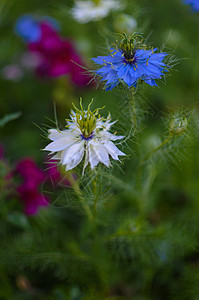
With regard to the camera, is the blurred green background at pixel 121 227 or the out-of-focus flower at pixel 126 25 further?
the out-of-focus flower at pixel 126 25

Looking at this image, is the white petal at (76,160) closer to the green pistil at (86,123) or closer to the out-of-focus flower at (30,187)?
the green pistil at (86,123)

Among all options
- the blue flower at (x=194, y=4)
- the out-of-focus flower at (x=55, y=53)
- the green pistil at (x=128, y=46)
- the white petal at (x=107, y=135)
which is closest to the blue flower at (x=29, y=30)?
the out-of-focus flower at (x=55, y=53)

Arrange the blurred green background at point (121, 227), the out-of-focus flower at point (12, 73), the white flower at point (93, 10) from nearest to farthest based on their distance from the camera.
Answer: the blurred green background at point (121, 227) → the white flower at point (93, 10) → the out-of-focus flower at point (12, 73)

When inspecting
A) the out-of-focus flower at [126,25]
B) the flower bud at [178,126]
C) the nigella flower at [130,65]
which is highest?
the out-of-focus flower at [126,25]

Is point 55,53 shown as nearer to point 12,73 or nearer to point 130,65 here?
point 12,73

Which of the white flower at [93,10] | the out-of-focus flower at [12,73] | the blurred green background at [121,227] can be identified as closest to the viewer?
the blurred green background at [121,227]

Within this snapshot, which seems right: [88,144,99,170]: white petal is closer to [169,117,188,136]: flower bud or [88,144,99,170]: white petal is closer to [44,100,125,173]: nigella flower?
[44,100,125,173]: nigella flower

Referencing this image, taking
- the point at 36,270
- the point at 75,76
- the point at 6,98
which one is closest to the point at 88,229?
the point at 36,270

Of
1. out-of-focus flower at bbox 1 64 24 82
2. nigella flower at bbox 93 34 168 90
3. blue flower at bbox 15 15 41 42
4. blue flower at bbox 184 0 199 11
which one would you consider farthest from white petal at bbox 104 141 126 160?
out-of-focus flower at bbox 1 64 24 82

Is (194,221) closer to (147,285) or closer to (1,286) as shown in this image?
(147,285)
